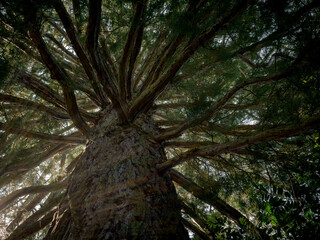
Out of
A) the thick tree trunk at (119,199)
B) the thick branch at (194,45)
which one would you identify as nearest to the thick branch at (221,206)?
the thick tree trunk at (119,199)

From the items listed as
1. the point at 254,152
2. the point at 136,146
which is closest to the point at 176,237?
the point at 136,146

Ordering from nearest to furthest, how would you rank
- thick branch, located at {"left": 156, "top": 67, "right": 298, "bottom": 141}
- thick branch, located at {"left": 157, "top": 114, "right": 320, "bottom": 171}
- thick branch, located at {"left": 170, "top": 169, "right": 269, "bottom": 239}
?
thick branch, located at {"left": 157, "top": 114, "right": 320, "bottom": 171} < thick branch, located at {"left": 156, "top": 67, "right": 298, "bottom": 141} < thick branch, located at {"left": 170, "top": 169, "right": 269, "bottom": 239}

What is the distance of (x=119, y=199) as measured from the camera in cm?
119

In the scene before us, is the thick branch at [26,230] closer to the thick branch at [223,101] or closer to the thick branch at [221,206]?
the thick branch at [223,101]

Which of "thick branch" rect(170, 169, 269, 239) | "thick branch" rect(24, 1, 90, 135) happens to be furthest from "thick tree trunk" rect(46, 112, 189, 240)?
"thick branch" rect(170, 169, 269, 239)

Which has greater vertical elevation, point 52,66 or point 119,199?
point 52,66

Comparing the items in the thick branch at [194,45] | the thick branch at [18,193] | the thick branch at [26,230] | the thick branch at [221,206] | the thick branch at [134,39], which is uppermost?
the thick branch at [134,39]

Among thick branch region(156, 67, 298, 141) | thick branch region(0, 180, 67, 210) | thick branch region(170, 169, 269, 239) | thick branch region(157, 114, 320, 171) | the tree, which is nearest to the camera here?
thick branch region(157, 114, 320, 171)

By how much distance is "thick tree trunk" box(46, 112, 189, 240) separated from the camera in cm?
104

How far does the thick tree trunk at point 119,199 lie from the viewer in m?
1.04

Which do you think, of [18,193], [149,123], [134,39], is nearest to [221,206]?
[149,123]

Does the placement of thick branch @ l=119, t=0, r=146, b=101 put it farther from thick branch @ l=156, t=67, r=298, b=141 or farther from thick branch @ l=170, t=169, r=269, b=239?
thick branch @ l=170, t=169, r=269, b=239

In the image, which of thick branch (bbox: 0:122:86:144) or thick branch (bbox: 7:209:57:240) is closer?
thick branch (bbox: 7:209:57:240)

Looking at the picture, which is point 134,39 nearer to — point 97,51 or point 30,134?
point 97,51
